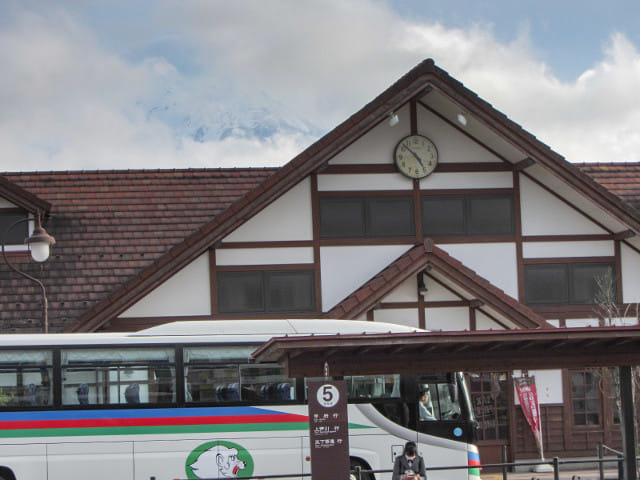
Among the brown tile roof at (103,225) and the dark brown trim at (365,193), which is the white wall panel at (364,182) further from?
the brown tile roof at (103,225)

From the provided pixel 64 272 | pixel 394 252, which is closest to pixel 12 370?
pixel 64 272

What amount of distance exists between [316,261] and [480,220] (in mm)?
3808

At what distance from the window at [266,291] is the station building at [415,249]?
1.2 inches

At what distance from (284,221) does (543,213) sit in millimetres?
5787

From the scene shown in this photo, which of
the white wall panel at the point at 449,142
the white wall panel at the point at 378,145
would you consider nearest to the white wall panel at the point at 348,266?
the white wall panel at the point at 378,145

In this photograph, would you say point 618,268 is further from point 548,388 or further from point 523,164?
point 523,164

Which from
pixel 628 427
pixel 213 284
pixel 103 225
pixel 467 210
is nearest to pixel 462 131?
pixel 467 210

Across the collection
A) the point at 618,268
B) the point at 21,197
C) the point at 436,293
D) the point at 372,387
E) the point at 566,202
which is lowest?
the point at 372,387

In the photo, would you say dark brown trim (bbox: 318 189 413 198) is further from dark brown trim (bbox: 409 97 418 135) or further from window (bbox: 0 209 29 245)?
window (bbox: 0 209 29 245)

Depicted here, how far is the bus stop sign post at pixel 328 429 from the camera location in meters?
12.9

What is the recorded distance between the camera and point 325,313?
73.2ft

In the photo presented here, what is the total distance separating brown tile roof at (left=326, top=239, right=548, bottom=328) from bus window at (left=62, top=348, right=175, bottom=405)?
17.4ft

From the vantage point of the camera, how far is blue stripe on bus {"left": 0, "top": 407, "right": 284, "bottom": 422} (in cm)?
1679

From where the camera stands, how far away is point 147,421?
55.5 feet
